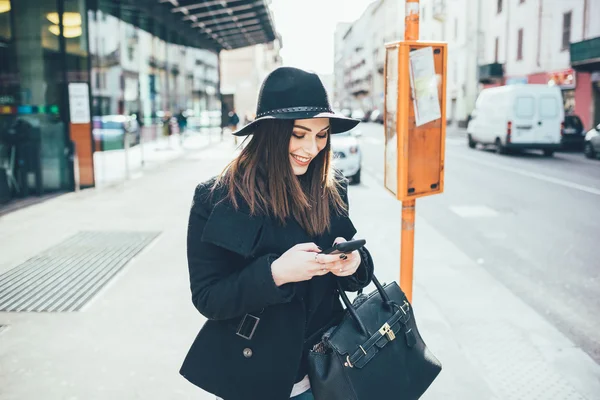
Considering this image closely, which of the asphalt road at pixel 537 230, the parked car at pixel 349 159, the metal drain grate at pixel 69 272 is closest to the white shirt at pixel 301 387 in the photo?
the asphalt road at pixel 537 230

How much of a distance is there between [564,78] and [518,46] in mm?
6691

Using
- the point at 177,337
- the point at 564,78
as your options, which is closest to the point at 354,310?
the point at 177,337

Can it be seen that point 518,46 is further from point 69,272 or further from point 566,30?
point 69,272

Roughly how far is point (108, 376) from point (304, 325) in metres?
2.22

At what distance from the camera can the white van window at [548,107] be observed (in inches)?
728

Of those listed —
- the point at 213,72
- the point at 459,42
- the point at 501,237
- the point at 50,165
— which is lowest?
the point at 501,237

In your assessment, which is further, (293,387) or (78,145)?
(78,145)

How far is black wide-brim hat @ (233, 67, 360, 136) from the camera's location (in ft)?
5.85

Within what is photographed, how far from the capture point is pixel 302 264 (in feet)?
5.29

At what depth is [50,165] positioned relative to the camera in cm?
1097

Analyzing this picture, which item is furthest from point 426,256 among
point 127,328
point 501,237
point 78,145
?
point 78,145

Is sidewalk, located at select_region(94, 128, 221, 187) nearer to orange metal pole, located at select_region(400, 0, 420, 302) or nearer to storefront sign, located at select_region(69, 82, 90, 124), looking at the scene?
storefront sign, located at select_region(69, 82, 90, 124)

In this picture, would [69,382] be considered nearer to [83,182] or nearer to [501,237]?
[501,237]

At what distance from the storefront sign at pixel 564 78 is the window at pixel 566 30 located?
1231 mm
